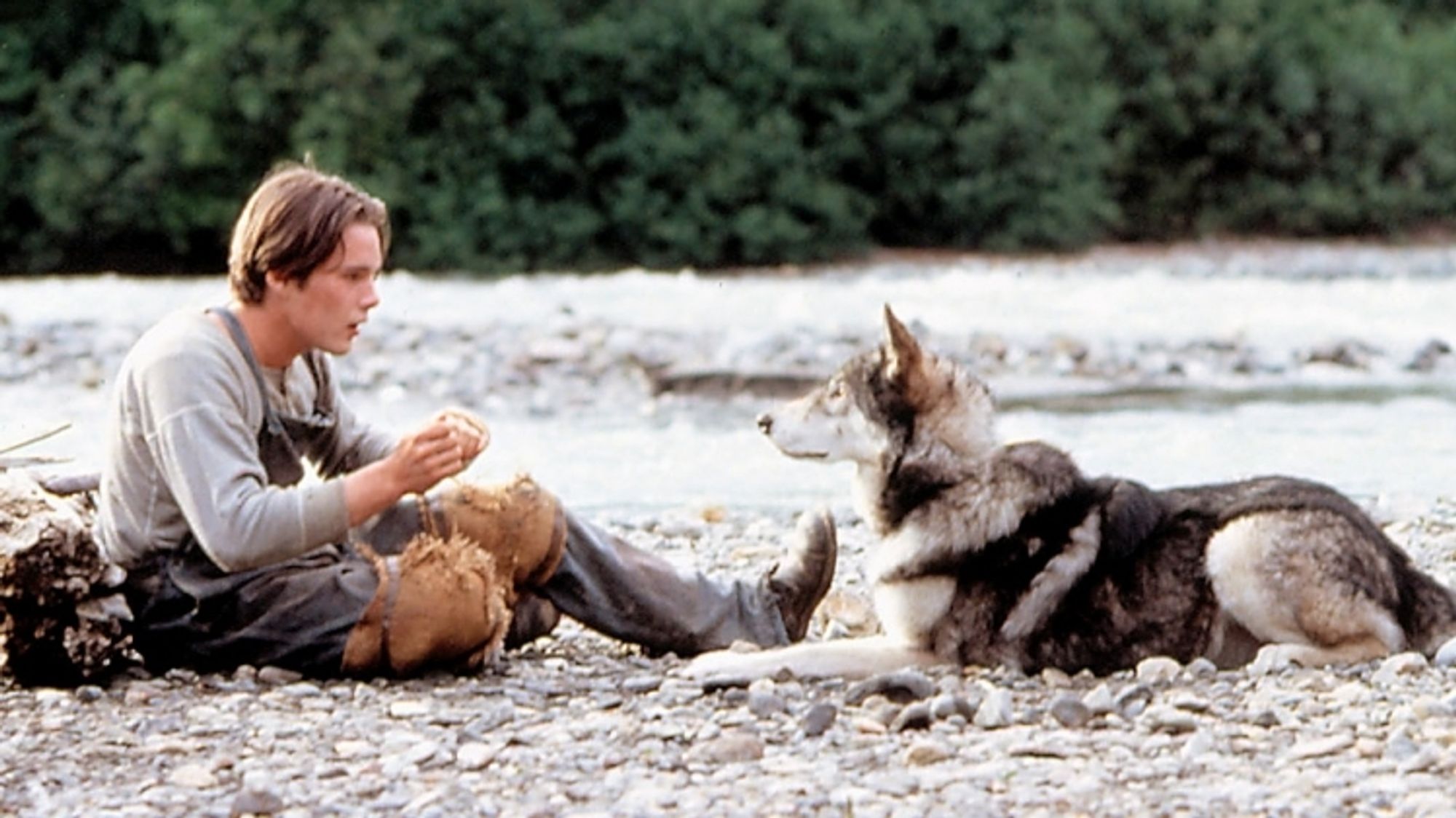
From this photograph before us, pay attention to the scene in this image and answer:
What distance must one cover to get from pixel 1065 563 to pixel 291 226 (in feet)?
7.16

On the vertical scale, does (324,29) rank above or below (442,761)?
above

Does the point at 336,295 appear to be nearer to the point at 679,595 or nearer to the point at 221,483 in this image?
the point at 221,483

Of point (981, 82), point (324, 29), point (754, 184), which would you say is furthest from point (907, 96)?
point (324, 29)

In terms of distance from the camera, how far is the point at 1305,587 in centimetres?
557

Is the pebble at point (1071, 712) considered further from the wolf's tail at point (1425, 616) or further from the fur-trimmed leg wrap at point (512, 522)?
the fur-trimmed leg wrap at point (512, 522)

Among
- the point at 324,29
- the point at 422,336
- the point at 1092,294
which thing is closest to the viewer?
the point at 422,336

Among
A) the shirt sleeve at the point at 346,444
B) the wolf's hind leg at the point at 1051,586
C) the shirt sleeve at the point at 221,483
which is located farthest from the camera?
the shirt sleeve at the point at 346,444

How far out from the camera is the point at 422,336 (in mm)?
18828

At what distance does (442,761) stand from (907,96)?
28.0 metres

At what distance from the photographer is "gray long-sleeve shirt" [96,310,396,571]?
5.16m

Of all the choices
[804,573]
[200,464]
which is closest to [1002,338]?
[804,573]

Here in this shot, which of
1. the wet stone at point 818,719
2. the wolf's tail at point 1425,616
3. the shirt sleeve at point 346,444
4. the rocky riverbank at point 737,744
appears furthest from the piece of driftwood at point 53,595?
the wolf's tail at point 1425,616

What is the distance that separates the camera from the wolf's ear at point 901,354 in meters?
5.72

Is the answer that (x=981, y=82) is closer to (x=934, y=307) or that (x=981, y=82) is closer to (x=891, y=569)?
(x=934, y=307)
